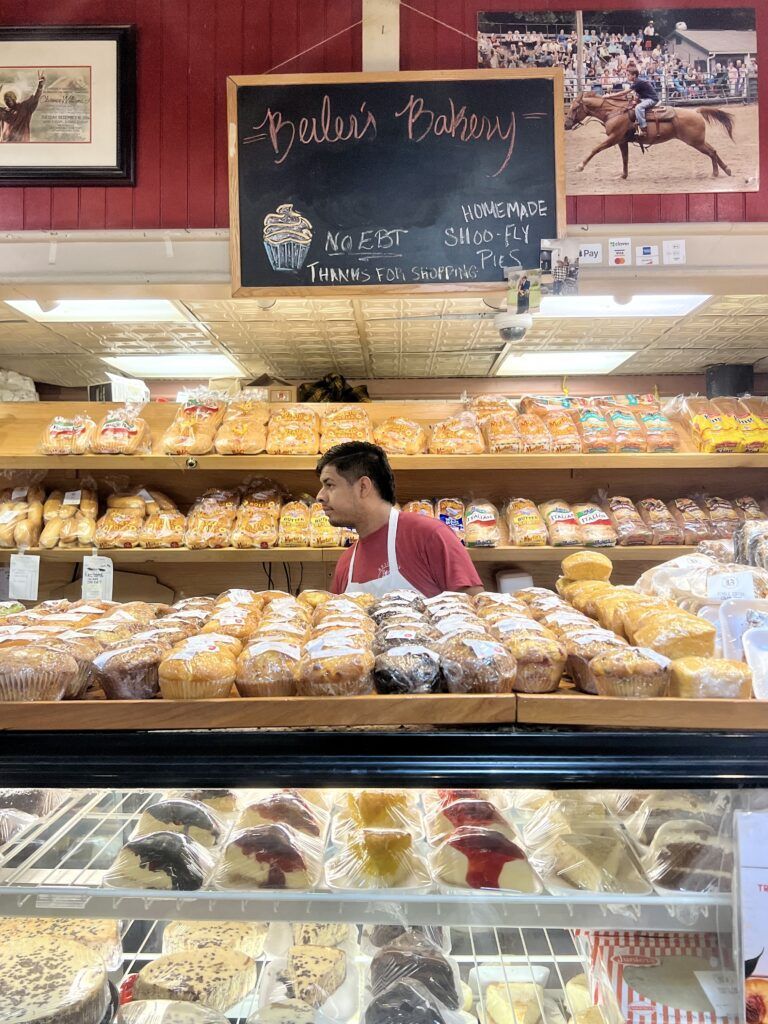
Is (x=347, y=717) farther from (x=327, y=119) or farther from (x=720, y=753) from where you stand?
(x=327, y=119)

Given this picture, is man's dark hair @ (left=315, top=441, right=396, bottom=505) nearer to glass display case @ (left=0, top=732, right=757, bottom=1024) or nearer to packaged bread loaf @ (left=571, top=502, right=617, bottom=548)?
packaged bread loaf @ (left=571, top=502, right=617, bottom=548)

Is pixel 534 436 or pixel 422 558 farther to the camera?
pixel 534 436

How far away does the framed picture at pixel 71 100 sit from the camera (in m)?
2.84

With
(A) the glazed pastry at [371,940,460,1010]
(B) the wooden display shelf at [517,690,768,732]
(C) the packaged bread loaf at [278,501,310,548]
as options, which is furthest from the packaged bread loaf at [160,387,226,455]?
(B) the wooden display shelf at [517,690,768,732]

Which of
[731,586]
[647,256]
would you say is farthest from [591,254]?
[731,586]

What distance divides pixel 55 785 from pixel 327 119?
2457 mm

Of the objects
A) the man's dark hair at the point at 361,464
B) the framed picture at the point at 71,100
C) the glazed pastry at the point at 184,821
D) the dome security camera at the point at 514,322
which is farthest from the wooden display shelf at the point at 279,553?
the glazed pastry at the point at 184,821

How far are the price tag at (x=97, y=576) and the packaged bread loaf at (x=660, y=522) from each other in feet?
8.07

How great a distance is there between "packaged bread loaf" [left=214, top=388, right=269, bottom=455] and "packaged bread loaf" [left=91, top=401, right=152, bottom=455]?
35 centimetres

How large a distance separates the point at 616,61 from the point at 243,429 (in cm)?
208

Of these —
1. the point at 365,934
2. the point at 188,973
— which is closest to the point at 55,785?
the point at 188,973

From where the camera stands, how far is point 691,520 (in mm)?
3465

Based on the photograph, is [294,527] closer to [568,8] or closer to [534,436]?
[534,436]

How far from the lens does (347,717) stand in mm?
985
